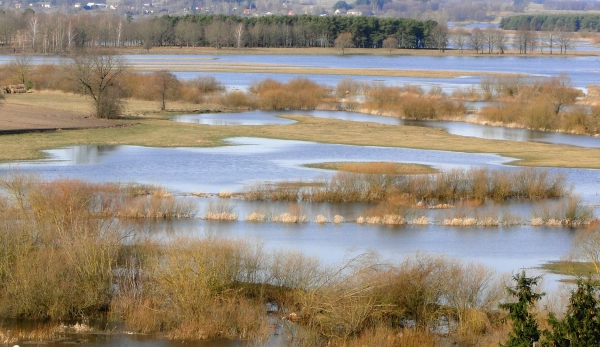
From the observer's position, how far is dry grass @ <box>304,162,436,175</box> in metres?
→ 37.7

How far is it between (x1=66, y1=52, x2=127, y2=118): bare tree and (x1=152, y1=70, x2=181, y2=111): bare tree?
519 cm

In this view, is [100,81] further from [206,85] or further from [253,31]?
[253,31]

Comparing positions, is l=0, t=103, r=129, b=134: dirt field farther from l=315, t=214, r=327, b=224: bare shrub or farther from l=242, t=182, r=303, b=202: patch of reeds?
l=315, t=214, r=327, b=224: bare shrub

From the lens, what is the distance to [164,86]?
71.4 m

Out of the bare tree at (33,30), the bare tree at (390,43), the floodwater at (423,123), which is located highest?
the bare tree at (33,30)

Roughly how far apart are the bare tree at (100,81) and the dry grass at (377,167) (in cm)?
2194

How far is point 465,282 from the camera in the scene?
20.4 metres

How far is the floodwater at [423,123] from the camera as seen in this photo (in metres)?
57.3

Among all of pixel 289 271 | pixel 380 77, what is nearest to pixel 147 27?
pixel 380 77

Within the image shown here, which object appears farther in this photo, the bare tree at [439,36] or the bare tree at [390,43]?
the bare tree at [439,36]

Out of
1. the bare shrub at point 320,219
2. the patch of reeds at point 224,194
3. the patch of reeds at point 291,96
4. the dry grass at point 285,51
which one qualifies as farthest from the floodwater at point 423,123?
the dry grass at point 285,51

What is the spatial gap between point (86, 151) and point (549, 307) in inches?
1329

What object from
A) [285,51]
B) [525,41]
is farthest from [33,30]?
[525,41]

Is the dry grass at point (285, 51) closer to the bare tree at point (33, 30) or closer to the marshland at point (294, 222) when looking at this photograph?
the bare tree at point (33, 30)
